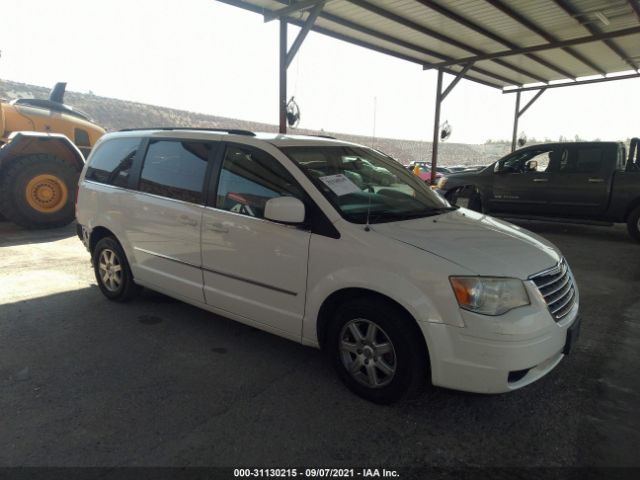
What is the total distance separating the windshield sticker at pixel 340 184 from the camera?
3166mm

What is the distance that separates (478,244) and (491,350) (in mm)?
695

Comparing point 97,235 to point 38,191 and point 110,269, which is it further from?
point 38,191

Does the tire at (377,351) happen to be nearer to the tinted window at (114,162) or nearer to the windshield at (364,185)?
the windshield at (364,185)

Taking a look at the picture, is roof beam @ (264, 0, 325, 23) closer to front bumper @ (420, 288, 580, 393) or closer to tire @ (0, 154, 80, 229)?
tire @ (0, 154, 80, 229)

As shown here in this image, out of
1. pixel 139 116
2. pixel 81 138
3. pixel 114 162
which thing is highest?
pixel 139 116

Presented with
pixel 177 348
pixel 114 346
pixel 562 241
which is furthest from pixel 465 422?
pixel 562 241

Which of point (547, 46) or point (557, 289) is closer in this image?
point (557, 289)

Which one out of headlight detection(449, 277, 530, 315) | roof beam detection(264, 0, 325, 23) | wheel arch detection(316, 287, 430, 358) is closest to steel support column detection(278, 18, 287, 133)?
roof beam detection(264, 0, 325, 23)

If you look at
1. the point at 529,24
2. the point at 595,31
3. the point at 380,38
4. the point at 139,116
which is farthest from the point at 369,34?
the point at 139,116

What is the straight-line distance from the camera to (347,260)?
2809 mm

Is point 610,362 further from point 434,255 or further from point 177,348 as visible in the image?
point 177,348

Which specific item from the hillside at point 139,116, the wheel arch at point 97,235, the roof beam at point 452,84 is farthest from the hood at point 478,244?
the hillside at point 139,116

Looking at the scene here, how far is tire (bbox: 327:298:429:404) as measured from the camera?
8.64ft

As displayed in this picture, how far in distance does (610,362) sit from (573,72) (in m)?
15.3
